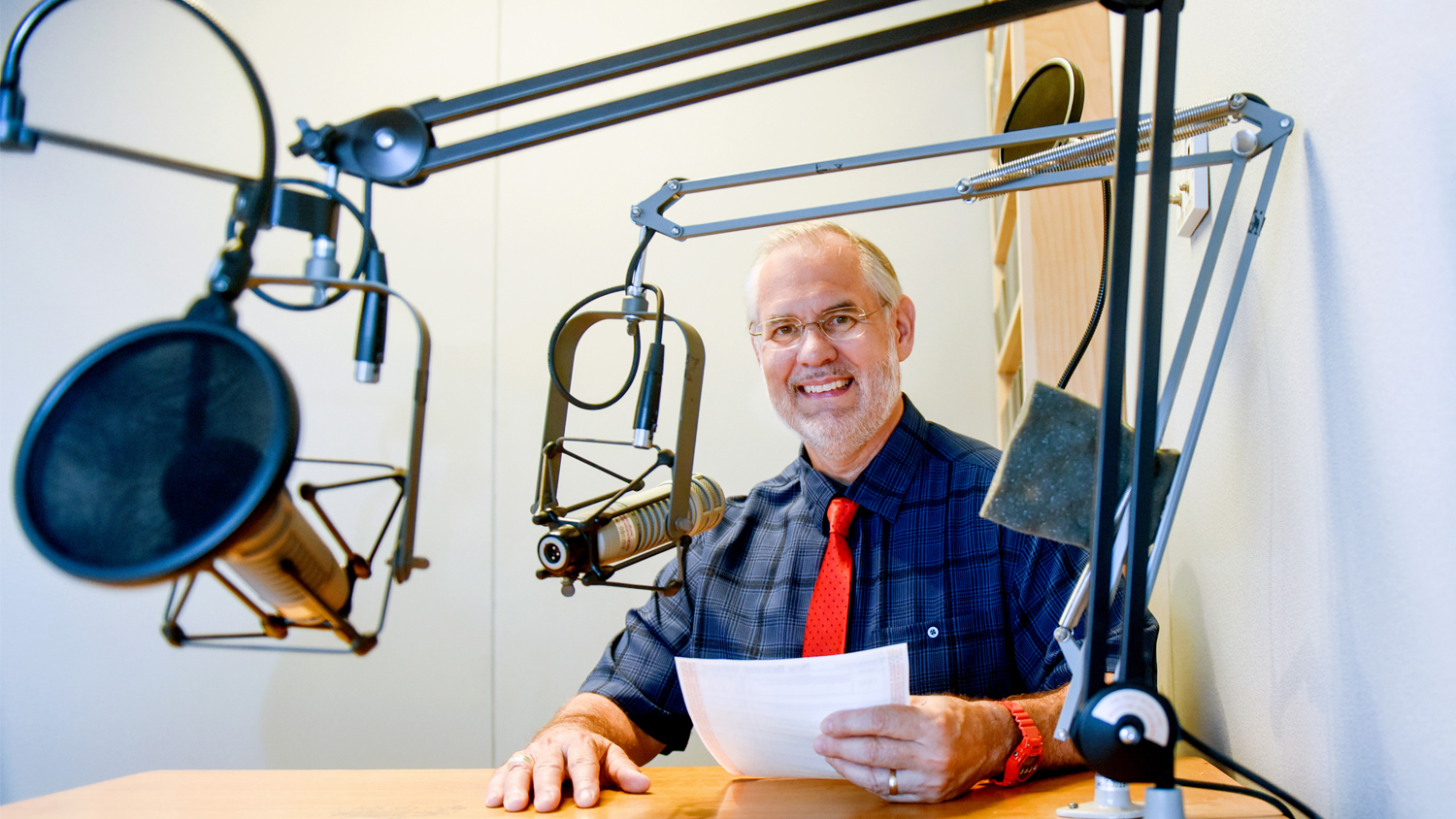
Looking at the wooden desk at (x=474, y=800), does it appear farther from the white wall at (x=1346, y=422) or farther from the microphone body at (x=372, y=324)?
the microphone body at (x=372, y=324)

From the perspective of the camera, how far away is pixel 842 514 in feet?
4.65

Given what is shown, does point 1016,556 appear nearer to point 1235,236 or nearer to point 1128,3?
point 1235,236

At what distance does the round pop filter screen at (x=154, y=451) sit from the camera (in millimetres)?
401

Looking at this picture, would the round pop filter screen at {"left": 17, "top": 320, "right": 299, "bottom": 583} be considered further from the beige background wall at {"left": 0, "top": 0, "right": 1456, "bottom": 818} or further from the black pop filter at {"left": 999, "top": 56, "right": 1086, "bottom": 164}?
the beige background wall at {"left": 0, "top": 0, "right": 1456, "bottom": 818}

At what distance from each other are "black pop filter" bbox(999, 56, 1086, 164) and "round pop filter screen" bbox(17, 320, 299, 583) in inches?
23.1

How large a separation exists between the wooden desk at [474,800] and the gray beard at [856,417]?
621 millimetres

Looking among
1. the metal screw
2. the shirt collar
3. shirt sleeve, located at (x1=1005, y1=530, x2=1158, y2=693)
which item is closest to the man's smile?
the shirt collar

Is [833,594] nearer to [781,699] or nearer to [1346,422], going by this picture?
[781,699]

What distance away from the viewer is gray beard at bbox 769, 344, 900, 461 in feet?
4.91

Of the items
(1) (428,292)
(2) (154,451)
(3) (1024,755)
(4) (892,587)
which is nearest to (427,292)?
(1) (428,292)

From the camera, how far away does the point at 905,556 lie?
138cm

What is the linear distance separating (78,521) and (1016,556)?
3.75 feet

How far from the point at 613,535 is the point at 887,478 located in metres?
0.79

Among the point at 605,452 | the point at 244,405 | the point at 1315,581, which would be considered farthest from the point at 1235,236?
the point at 605,452
